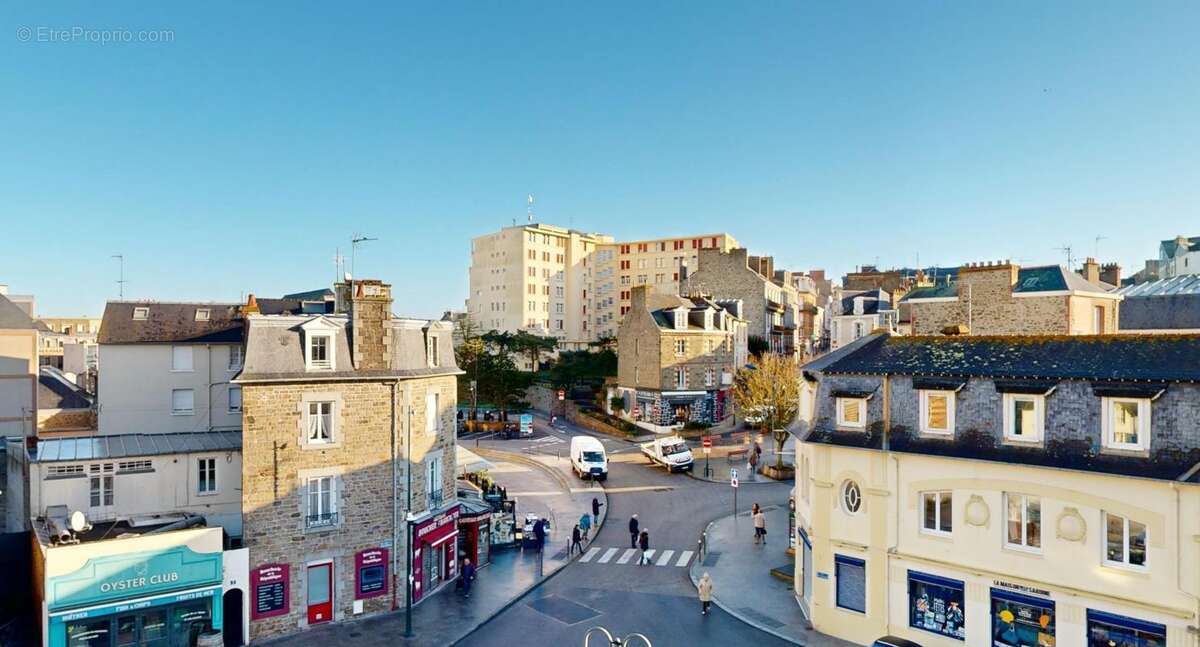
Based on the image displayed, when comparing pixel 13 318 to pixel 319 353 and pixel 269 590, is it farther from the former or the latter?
pixel 269 590

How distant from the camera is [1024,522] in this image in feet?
59.8

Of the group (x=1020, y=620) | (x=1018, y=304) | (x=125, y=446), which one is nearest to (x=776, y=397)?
(x=1018, y=304)

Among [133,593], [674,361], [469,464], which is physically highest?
[674,361]

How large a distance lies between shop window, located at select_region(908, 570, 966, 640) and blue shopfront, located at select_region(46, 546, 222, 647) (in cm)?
1978

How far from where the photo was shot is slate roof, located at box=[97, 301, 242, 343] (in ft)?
93.8

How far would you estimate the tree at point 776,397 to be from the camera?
149 ft

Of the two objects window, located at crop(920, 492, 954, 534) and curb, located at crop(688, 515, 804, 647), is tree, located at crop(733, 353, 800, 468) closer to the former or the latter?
curb, located at crop(688, 515, 804, 647)

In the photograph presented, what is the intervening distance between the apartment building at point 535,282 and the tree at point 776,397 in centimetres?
4291

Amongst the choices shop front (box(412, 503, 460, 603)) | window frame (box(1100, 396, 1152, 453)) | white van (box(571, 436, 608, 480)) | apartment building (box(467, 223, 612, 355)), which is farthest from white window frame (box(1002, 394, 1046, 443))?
apartment building (box(467, 223, 612, 355))

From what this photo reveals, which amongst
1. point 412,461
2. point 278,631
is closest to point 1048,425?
point 412,461

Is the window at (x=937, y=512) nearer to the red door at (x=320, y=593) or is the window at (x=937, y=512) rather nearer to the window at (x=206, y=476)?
the red door at (x=320, y=593)

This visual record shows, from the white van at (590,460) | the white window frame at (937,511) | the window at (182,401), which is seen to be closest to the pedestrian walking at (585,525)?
the white van at (590,460)

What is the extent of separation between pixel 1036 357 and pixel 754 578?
1275 centimetres

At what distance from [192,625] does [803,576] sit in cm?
1865
